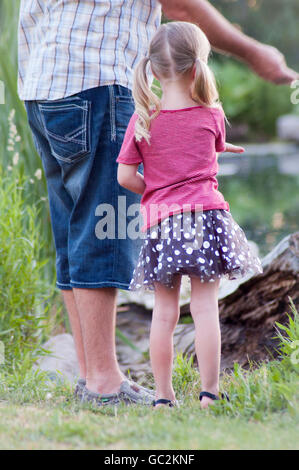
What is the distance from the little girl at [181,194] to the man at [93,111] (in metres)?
0.12

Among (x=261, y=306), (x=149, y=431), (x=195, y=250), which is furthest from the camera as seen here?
(x=261, y=306)

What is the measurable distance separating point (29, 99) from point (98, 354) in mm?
995

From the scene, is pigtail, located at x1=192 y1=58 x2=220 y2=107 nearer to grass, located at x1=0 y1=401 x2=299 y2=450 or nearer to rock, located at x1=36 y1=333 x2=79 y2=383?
grass, located at x1=0 y1=401 x2=299 y2=450

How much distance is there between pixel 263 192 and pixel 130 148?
21.5 ft

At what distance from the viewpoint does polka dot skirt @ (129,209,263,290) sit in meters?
2.36

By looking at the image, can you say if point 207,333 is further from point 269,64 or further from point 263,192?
point 263,192

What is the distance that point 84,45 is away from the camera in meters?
2.46

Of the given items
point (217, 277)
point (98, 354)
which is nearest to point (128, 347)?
point (98, 354)

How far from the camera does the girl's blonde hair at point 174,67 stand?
93.7 inches

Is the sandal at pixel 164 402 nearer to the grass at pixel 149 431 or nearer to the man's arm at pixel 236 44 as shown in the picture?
the grass at pixel 149 431

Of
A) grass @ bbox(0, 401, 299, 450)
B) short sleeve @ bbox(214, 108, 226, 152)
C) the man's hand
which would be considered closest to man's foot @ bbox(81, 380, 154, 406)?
grass @ bbox(0, 401, 299, 450)

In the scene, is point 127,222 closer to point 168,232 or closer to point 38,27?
point 168,232

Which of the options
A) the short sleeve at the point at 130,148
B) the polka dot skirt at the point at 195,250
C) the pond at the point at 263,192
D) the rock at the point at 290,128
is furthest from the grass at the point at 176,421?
the rock at the point at 290,128

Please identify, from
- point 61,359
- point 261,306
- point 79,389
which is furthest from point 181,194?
point 61,359
